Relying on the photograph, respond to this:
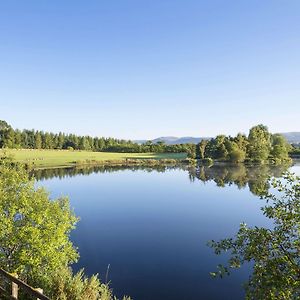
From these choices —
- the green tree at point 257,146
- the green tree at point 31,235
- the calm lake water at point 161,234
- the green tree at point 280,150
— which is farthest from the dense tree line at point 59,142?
the green tree at point 31,235

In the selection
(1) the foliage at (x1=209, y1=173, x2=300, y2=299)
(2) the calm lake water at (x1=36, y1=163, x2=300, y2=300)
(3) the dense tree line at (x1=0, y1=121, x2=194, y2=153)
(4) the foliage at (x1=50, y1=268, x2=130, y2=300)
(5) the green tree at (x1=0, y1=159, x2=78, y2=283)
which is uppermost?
(3) the dense tree line at (x1=0, y1=121, x2=194, y2=153)

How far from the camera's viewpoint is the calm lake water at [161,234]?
21938 mm

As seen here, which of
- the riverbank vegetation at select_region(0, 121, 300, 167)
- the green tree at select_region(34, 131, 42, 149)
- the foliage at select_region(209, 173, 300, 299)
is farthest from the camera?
the green tree at select_region(34, 131, 42, 149)

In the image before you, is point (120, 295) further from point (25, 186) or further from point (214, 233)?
point (214, 233)

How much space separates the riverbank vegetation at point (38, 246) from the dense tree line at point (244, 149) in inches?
4847

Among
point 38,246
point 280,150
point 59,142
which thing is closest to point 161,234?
point 38,246

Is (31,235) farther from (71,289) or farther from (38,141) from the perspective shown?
(38,141)

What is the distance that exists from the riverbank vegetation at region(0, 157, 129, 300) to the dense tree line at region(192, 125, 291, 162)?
404 feet

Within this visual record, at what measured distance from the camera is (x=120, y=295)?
2028 centimetres

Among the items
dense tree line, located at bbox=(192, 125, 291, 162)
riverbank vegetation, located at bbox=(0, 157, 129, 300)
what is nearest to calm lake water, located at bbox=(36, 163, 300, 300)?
riverbank vegetation, located at bbox=(0, 157, 129, 300)

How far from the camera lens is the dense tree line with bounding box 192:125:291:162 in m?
134

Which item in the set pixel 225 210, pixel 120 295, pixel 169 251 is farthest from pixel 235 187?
pixel 120 295

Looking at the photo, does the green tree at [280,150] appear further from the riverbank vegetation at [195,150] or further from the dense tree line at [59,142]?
the dense tree line at [59,142]

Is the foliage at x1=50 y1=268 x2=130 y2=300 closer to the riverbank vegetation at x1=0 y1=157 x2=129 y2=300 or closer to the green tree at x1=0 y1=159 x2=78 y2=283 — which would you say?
the riverbank vegetation at x1=0 y1=157 x2=129 y2=300
